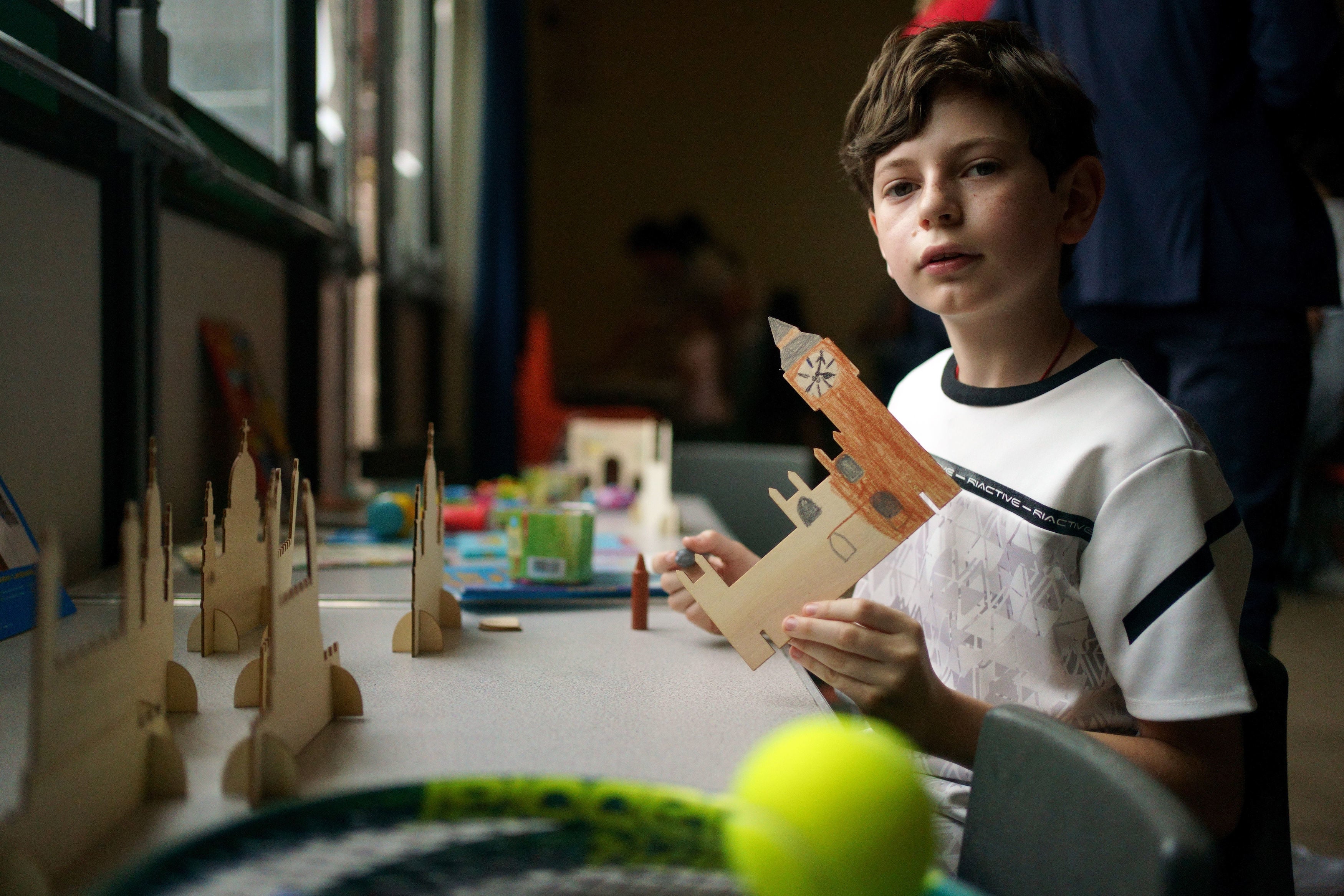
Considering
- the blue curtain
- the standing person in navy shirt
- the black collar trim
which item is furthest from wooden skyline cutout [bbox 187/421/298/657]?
the blue curtain

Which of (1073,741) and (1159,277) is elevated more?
(1159,277)

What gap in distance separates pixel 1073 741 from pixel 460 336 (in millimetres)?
3547

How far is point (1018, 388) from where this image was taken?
89cm

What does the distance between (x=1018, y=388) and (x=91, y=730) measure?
0.77 m

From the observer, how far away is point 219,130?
1626 millimetres

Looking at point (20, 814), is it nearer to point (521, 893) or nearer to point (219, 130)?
point (521, 893)

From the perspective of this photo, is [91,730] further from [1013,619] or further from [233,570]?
[1013,619]

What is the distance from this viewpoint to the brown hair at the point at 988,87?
2.86 feet

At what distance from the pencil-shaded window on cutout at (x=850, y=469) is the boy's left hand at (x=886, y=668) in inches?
3.5

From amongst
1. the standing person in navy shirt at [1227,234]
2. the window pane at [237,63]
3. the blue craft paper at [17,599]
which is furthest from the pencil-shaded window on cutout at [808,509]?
the window pane at [237,63]

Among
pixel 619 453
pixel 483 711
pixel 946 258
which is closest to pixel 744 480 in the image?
pixel 619 453

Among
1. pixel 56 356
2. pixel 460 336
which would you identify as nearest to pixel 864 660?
pixel 56 356

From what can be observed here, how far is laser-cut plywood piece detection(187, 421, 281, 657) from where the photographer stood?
79 centimetres

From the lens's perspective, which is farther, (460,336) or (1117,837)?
(460,336)
